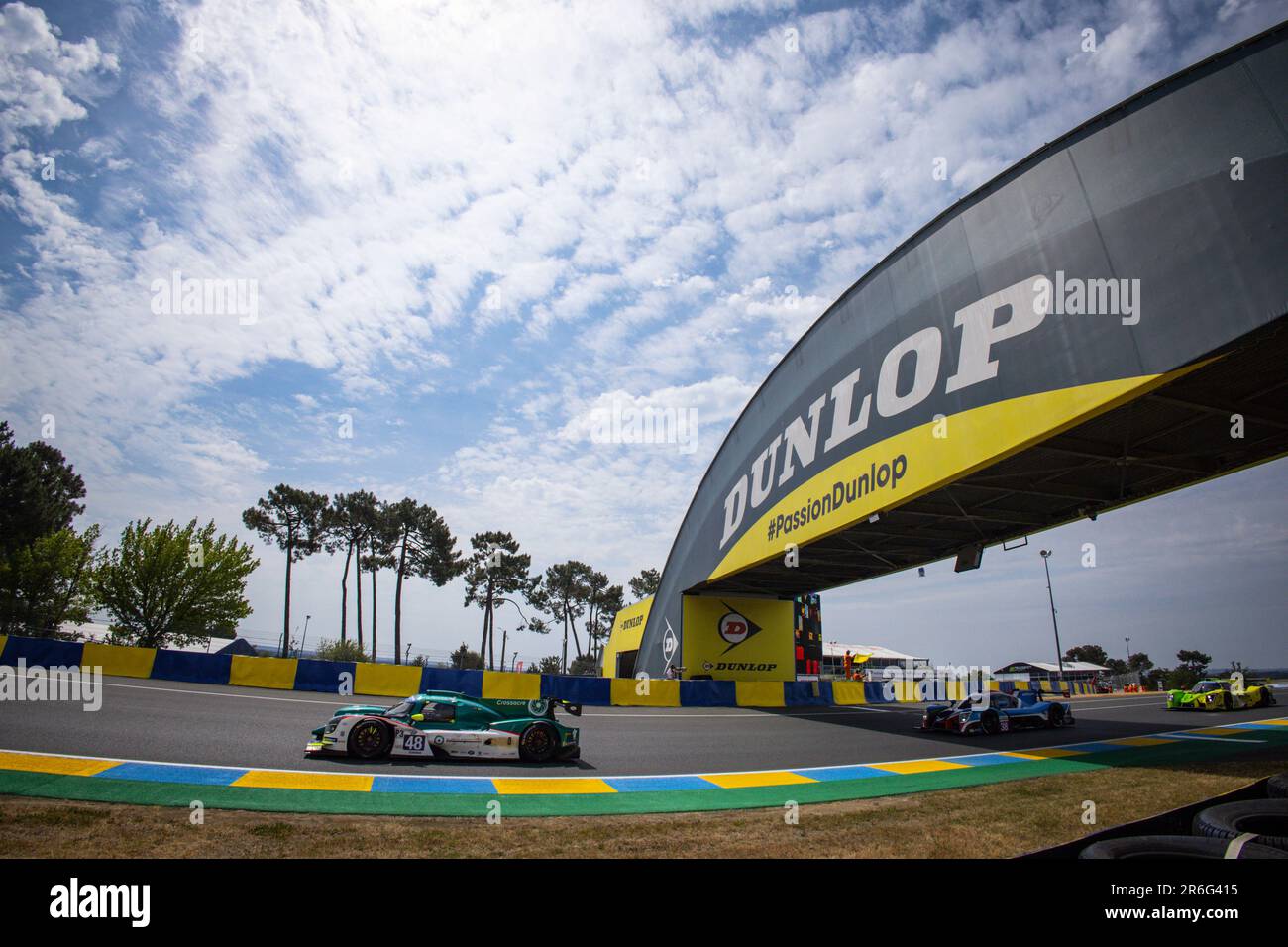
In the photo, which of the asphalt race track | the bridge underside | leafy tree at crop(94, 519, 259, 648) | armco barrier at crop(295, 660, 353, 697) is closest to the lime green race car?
the asphalt race track

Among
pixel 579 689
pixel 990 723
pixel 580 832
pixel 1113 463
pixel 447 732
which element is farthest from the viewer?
pixel 579 689

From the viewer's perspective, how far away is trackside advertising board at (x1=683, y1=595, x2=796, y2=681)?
24797 mm

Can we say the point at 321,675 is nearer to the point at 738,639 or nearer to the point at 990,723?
the point at 738,639

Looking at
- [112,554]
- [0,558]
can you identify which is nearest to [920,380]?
[112,554]

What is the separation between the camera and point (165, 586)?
4053cm

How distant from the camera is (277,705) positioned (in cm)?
1341

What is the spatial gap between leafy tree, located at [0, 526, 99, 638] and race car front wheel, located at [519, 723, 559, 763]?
46.5 meters

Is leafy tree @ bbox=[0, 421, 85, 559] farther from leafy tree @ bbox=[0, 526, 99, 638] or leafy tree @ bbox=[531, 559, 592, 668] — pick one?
leafy tree @ bbox=[531, 559, 592, 668]

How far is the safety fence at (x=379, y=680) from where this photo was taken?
1784 centimetres

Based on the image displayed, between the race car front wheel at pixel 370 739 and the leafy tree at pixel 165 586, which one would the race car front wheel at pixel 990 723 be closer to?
the race car front wheel at pixel 370 739

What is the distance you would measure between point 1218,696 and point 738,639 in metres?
17.1

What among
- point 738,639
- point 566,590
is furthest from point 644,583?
point 738,639

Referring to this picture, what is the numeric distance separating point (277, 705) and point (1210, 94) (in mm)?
20060
